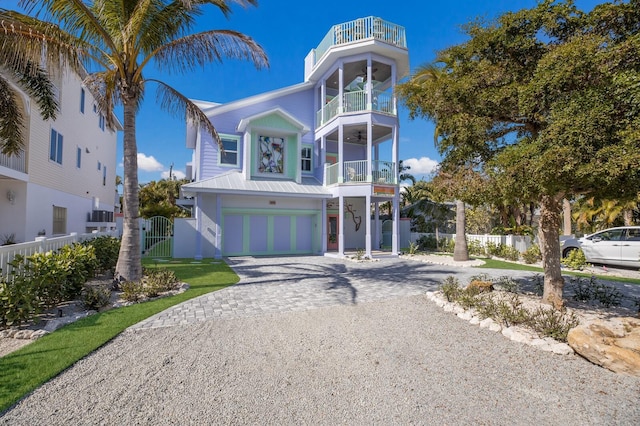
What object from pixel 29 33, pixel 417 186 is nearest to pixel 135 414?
pixel 29 33

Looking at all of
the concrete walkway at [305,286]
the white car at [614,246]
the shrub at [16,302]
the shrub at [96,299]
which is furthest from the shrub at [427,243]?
the shrub at [16,302]

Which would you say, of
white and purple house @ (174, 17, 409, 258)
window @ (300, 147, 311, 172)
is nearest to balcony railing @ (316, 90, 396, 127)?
white and purple house @ (174, 17, 409, 258)

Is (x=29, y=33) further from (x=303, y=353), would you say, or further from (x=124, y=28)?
(x=303, y=353)

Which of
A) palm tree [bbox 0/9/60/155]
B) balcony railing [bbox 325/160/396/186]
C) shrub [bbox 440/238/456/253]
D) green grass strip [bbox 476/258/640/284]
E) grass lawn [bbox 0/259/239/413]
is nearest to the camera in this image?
grass lawn [bbox 0/259/239/413]

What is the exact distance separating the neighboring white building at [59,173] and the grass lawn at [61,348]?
8.31 m

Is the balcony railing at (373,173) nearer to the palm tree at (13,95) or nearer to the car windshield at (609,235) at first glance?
Answer: the car windshield at (609,235)

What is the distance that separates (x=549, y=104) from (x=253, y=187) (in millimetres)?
12837

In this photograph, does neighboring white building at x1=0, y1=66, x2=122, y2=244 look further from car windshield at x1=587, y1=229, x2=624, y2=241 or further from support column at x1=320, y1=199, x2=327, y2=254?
car windshield at x1=587, y1=229, x2=624, y2=241

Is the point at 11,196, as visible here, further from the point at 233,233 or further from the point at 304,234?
the point at 304,234

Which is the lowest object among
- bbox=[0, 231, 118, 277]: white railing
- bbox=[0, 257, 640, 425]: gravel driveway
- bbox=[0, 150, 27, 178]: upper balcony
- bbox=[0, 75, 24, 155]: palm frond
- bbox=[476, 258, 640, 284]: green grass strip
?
bbox=[0, 257, 640, 425]: gravel driveway

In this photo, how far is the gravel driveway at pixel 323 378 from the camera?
3.18 meters

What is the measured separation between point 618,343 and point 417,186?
82.4 feet

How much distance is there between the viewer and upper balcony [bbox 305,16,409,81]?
15680mm

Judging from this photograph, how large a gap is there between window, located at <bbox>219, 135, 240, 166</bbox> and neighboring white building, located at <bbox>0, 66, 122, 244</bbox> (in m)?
5.85
